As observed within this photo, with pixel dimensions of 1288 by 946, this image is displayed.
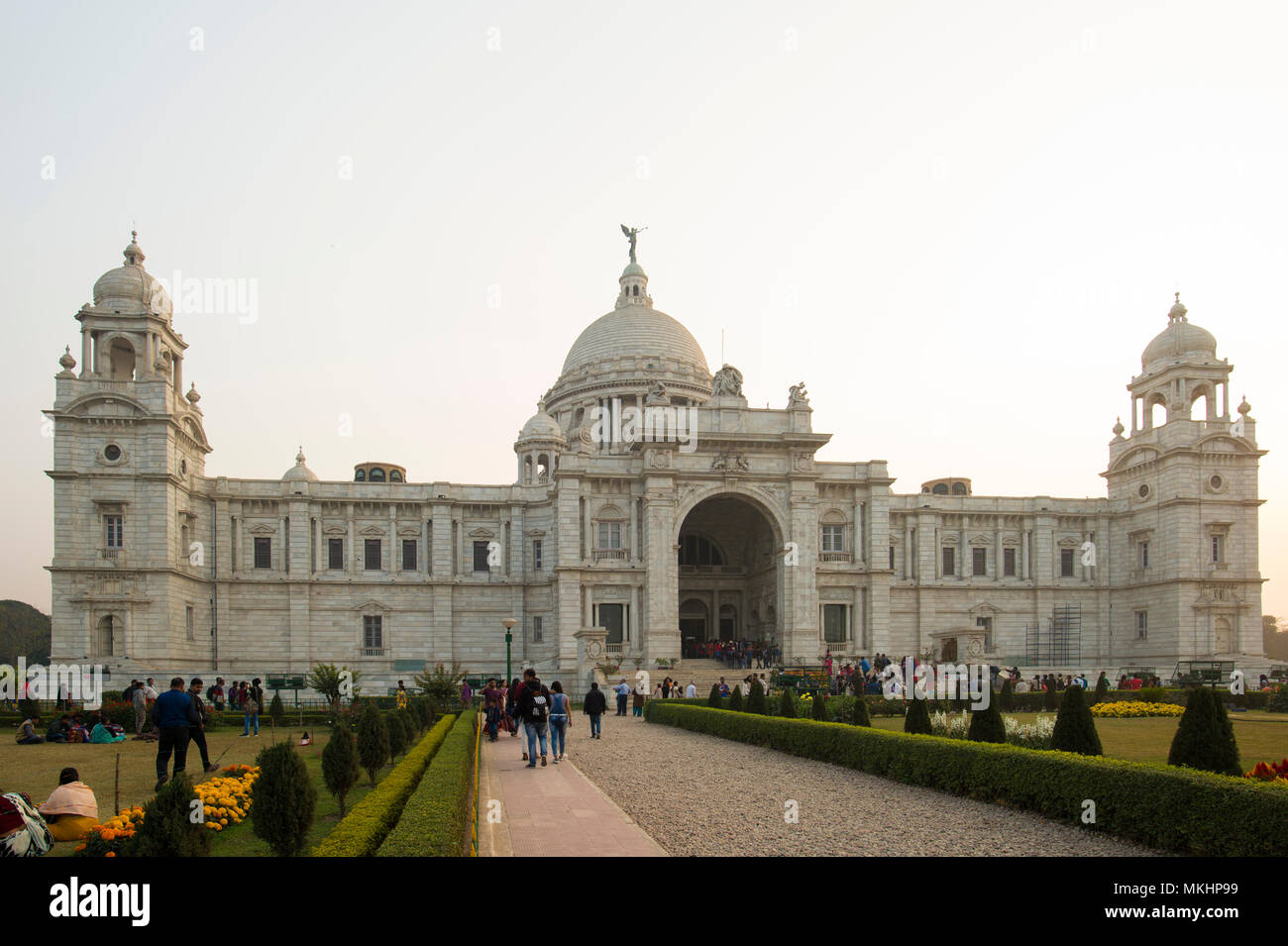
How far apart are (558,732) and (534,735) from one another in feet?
2.77

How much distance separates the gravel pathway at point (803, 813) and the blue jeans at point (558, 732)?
523 millimetres

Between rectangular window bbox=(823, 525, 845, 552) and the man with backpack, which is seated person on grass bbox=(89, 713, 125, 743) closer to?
the man with backpack

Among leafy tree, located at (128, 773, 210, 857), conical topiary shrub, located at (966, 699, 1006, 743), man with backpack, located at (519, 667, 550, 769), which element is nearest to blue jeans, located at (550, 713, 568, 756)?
man with backpack, located at (519, 667, 550, 769)

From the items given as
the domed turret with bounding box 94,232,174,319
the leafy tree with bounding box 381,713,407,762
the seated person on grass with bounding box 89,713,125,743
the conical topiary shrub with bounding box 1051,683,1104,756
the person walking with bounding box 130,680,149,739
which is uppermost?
the domed turret with bounding box 94,232,174,319

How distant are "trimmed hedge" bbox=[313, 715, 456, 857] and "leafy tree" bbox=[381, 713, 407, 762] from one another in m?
3.84

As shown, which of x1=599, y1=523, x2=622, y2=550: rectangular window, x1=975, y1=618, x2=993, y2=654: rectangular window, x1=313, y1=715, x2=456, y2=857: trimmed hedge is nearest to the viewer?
x1=313, y1=715, x2=456, y2=857: trimmed hedge

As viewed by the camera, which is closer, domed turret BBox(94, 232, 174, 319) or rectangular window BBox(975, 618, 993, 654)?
domed turret BBox(94, 232, 174, 319)

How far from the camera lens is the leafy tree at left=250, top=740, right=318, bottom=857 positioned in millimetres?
11172

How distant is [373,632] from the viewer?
5669cm

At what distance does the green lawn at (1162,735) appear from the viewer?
2000cm

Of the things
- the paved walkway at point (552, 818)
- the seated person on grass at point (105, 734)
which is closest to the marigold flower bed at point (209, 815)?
the paved walkway at point (552, 818)
